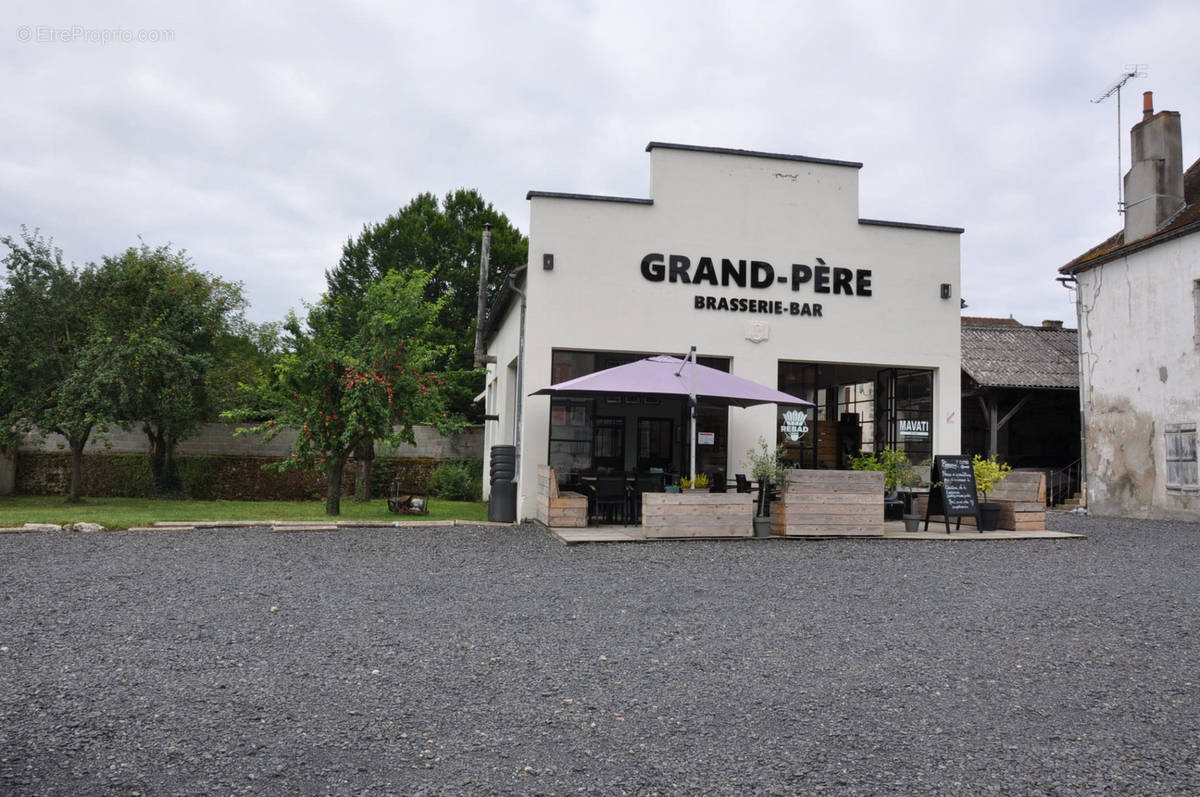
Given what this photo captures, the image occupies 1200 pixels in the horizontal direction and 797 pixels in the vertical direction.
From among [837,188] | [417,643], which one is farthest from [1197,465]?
[417,643]

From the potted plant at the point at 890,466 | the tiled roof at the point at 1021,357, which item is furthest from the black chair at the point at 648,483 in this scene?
the tiled roof at the point at 1021,357

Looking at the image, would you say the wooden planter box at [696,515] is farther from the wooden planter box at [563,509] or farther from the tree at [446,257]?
the tree at [446,257]

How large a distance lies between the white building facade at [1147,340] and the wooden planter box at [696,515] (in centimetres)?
977

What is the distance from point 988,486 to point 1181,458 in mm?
6048

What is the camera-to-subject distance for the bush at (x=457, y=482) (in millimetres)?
18422

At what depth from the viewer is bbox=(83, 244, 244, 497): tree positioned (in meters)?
15.8

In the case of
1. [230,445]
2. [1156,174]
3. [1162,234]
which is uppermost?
[1156,174]

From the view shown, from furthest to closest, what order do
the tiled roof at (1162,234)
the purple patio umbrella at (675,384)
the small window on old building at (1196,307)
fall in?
the tiled roof at (1162,234), the small window on old building at (1196,307), the purple patio umbrella at (675,384)

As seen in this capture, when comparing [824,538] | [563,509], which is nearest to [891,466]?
[824,538]

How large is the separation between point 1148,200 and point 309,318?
16290 mm

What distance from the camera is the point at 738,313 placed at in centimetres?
1252

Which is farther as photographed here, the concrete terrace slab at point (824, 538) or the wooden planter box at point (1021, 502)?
the wooden planter box at point (1021, 502)

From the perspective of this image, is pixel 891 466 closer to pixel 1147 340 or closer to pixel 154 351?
pixel 1147 340

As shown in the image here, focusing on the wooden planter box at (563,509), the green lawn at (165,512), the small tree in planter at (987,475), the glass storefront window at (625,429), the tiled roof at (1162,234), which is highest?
the tiled roof at (1162,234)
